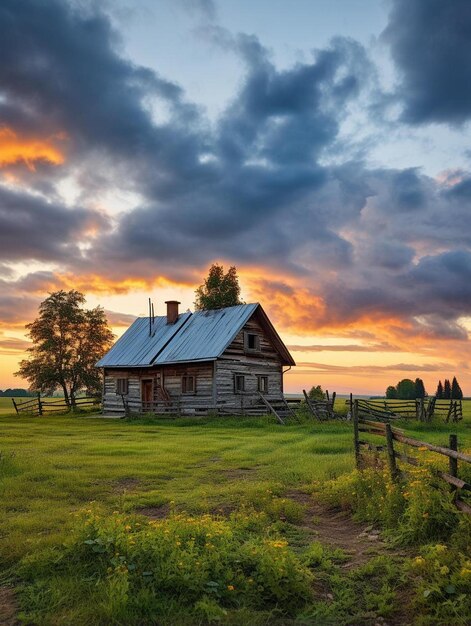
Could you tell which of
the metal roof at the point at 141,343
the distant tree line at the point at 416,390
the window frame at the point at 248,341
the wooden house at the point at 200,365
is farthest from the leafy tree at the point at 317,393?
the distant tree line at the point at 416,390

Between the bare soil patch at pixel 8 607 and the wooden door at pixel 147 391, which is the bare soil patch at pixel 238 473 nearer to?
the bare soil patch at pixel 8 607

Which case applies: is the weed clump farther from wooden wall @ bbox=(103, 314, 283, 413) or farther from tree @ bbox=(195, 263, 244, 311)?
tree @ bbox=(195, 263, 244, 311)

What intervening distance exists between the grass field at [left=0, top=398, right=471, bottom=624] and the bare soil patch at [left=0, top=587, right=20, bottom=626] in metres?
0.14

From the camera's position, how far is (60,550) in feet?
23.7

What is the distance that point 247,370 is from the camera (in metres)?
36.6

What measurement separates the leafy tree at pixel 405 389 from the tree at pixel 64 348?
63.6m

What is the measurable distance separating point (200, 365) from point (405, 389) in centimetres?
7361

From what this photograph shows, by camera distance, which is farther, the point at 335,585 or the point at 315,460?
the point at 315,460

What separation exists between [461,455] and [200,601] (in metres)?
4.43

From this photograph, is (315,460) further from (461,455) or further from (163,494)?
(461,455)

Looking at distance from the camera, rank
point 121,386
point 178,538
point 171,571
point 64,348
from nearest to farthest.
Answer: point 171,571 → point 178,538 → point 121,386 → point 64,348

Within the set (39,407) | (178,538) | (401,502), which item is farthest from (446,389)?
(178,538)

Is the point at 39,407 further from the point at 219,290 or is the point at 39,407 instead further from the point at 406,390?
the point at 406,390

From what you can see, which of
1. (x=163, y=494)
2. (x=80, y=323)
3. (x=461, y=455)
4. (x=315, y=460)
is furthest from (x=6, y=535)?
(x=80, y=323)
